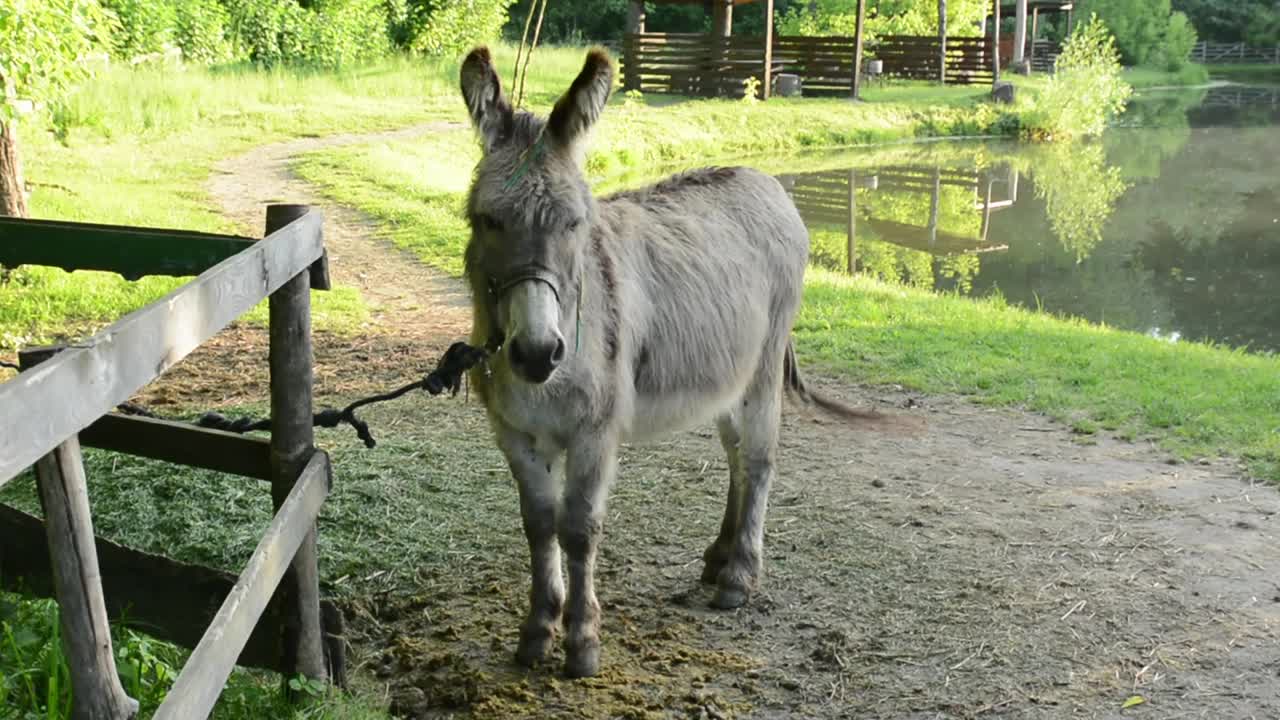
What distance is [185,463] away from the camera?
3.59 m

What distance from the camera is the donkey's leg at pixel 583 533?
3994 millimetres

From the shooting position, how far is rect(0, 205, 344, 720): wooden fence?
6.93 feet

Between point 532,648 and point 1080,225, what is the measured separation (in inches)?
696

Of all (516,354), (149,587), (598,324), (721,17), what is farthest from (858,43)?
(149,587)

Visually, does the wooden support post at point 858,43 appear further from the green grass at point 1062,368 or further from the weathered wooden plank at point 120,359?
the weathered wooden plank at point 120,359

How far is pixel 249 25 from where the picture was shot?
27.8 metres

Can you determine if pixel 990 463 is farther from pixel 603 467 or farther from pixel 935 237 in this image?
pixel 935 237

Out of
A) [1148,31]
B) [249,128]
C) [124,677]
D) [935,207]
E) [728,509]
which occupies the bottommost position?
[728,509]

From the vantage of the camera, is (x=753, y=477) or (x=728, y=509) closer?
(x=753, y=477)

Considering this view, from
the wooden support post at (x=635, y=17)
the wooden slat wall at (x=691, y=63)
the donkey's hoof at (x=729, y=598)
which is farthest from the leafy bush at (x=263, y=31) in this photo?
the donkey's hoof at (x=729, y=598)

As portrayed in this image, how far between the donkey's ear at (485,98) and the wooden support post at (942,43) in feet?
119

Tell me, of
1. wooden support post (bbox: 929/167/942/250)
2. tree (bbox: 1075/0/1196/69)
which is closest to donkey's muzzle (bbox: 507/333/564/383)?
wooden support post (bbox: 929/167/942/250)

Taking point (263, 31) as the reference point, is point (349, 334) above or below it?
below

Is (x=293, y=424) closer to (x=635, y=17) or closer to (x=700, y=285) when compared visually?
(x=700, y=285)
